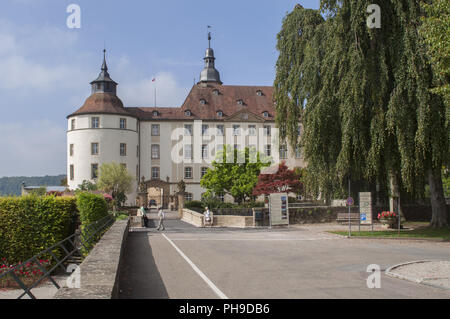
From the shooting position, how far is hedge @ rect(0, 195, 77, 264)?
20.6 metres

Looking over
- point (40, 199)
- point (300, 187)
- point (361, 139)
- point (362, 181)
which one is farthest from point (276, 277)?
point (300, 187)

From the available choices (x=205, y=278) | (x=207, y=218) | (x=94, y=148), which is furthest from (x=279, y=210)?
(x=94, y=148)

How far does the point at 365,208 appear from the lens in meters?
24.4

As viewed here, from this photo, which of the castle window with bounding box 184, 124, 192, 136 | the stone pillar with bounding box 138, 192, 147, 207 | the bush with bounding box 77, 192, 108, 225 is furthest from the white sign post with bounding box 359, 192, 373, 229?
the castle window with bounding box 184, 124, 192, 136

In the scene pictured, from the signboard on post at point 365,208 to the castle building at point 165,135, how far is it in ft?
140

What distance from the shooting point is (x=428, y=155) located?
835 inches

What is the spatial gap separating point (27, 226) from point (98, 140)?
1836 inches

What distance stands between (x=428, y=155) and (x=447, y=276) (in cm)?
1206

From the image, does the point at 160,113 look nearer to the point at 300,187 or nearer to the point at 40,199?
the point at 300,187

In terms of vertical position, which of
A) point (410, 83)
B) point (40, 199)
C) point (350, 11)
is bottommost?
point (40, 199)

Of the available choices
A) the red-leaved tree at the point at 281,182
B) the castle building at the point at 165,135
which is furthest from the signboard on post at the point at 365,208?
the castle building at the point at 165,135

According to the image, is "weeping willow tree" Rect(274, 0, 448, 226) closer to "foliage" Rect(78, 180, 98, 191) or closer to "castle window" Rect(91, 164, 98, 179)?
"foliage" Rect(78, 180, 98, 191)

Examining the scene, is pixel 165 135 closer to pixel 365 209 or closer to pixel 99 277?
pixel 365 209

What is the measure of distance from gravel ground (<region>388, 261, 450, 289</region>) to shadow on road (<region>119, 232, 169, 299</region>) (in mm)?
5230
